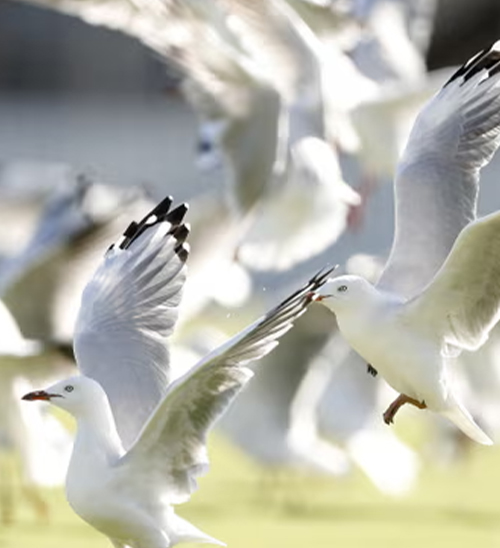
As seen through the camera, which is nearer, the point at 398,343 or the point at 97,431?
the point at 97,431

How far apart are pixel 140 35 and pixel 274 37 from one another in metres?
0.44

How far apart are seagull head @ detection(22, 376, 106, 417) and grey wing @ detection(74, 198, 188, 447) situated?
0.22 metres

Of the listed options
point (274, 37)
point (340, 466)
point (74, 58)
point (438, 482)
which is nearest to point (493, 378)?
point (438, 482)

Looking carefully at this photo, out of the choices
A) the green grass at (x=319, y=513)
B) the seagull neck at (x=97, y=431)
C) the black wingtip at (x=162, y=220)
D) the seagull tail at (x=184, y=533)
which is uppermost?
the black wingtip at (x=162, y=220)

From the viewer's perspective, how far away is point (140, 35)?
528 cm

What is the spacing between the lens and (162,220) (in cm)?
363

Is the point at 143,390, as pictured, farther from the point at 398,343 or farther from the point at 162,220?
the point at 398,343

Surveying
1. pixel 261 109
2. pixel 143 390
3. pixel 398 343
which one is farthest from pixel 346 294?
pixel 261 109

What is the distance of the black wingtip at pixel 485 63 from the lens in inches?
141

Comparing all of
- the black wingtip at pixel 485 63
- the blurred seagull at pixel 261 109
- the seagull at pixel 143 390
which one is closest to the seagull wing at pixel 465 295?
the seagull at pixel 143 390

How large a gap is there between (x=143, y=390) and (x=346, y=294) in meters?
0.40

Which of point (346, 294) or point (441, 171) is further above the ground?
point (441, 171)

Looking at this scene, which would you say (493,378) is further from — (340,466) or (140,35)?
(140,35)

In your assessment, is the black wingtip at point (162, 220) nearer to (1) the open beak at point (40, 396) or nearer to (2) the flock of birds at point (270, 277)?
(2) the flock of birds at point (270, 277)
